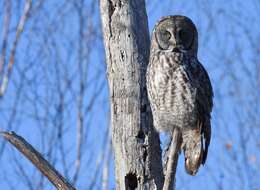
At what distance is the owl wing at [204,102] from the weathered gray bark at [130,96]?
0.28m

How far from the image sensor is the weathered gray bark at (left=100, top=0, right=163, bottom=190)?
5.29 meters

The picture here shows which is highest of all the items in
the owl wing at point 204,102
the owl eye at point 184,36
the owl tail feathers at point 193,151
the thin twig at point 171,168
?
the owl eye at point 184,36

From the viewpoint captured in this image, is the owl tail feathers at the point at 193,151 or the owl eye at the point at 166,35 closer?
the owl tail feathers at the point at 193,151

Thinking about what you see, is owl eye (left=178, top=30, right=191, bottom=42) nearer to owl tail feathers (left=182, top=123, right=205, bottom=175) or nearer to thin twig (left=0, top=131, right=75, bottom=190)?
owl tail feathers (left=182, top=123, right=205, bottom=175)

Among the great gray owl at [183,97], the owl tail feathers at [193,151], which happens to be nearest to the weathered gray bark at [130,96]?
the great gray owl at [183,97]

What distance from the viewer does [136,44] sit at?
5.47m

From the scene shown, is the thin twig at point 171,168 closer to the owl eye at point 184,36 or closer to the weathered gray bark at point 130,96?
the weathered gray bark at point 130,96

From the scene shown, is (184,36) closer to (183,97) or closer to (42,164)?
(183,97)

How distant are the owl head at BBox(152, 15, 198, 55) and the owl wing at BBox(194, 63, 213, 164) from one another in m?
0.22

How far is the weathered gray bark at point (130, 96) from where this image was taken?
5285mm

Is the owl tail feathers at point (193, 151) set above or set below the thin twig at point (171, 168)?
above

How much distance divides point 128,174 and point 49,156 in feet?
10.5

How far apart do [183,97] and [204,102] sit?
0.12 metres

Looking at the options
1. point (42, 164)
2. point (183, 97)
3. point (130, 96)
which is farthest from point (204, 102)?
point (42, 164)
